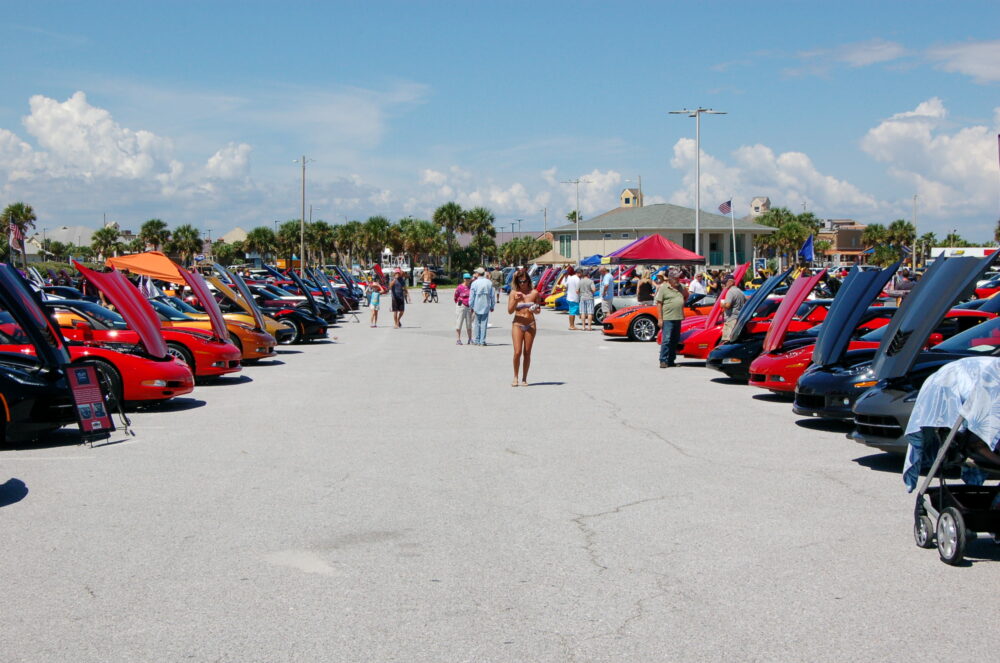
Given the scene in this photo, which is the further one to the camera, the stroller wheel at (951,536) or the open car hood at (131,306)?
the open car hood at (131,306)

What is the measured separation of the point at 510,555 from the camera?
5.80 meters

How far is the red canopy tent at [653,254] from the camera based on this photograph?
31764 mm

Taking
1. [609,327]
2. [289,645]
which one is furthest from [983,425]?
[609,327]

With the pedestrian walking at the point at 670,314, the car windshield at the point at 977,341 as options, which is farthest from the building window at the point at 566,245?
the car windshield at the point at 977,341

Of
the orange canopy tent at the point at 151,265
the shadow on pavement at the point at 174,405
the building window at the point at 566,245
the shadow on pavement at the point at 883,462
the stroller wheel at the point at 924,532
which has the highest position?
the building window at the point at 566,245

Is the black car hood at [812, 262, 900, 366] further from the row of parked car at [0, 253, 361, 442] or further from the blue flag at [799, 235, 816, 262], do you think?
the blue flag at [799, 235, 816, 262]

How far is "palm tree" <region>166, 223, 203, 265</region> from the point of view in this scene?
8675 centimetres

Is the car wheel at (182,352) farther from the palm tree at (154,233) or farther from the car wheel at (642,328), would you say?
the palm tree at (154,233)

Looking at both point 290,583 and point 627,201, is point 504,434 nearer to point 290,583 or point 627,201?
point 290,583

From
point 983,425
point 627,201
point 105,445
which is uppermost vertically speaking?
point 627,201

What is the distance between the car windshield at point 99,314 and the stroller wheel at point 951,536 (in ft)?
38.7

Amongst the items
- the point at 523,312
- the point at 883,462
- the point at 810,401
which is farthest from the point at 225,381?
the point at 883,462

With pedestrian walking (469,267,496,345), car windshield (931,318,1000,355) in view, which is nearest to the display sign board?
car windshield (931,318,1000,355)

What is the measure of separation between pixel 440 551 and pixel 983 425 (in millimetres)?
3184
